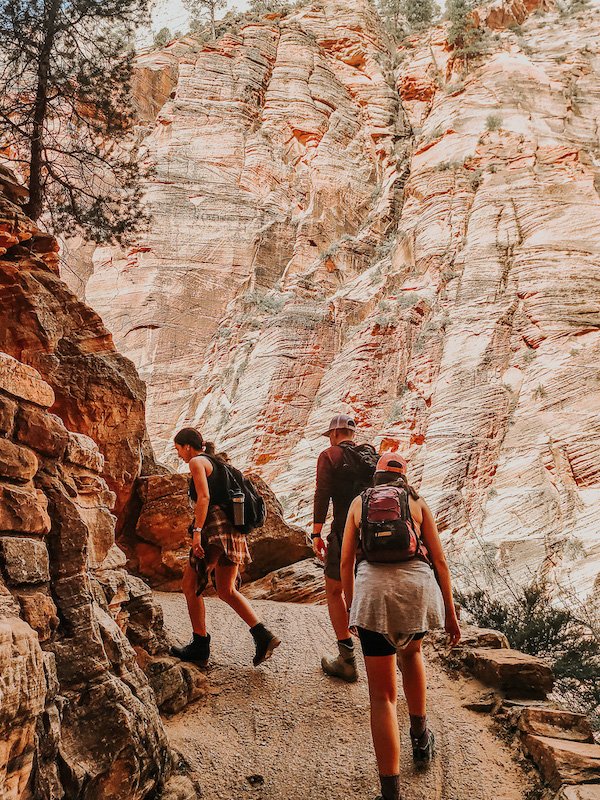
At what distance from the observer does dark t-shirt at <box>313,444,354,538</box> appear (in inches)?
182

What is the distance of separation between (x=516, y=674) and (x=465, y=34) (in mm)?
28882

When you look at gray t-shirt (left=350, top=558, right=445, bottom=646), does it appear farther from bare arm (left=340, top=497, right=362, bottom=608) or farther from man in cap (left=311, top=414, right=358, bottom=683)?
man in cap (left=311, top=414, right=358, bottom=683)

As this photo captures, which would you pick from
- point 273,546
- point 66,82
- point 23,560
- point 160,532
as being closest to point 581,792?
point 23,560

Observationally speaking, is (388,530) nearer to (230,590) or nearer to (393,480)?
(393,480)

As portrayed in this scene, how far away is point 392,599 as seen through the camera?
3131 millimetres

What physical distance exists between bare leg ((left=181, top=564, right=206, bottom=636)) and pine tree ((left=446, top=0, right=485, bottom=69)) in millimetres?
27468

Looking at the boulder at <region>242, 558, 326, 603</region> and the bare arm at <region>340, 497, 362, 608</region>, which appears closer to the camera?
the bare arm at <region>340, 497, 362, 608</region>

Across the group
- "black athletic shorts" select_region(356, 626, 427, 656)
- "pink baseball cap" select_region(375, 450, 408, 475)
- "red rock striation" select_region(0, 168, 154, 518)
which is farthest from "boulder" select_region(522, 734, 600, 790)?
"red rock striation" select_region(0, 168, 154, 518)

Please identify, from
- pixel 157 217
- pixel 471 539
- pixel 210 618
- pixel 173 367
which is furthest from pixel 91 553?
pixel 157 217

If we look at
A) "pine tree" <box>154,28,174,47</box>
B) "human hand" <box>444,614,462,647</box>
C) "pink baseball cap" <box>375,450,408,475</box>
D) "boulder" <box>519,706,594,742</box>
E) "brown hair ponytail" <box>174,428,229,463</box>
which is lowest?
"boulder" <box>519,706,594,742</box>

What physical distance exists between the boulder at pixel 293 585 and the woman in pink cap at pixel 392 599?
403cm

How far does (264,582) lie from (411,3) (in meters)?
38.1

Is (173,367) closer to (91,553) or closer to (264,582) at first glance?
(264,582)

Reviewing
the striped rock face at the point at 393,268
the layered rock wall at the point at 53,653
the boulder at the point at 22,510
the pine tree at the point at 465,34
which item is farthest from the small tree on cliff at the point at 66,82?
the pine tree at the point at 465,34
